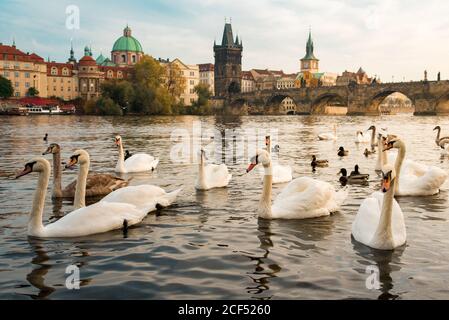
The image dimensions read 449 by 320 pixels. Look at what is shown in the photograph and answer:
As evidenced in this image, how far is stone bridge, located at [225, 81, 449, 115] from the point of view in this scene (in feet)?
286

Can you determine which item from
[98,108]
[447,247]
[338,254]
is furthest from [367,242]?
[98,108]

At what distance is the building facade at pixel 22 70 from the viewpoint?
4068 inches

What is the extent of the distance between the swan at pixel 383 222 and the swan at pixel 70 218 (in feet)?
11.2

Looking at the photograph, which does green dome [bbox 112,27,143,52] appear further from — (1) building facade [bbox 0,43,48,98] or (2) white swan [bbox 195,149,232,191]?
(2) white swan [bbox 195,149,232,191]

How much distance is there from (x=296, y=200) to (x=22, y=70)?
358 ft

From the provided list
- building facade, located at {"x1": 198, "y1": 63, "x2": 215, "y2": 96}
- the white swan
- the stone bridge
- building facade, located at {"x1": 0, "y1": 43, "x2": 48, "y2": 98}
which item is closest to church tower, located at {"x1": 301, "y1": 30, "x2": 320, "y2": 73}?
building facade, located at {"x1": 198, "y1": 63, "x2": 215, "y2": 96}

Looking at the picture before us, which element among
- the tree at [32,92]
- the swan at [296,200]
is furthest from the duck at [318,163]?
the tree at [32,92]

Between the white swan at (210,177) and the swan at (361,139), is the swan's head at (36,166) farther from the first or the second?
the swan at (361,139)

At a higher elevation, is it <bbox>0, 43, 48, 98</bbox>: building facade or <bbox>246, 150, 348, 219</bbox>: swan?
<bbox>0, 43, 48, 98</bbox>: building facade

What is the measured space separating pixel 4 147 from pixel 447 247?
20171mm

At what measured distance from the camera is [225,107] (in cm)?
13675

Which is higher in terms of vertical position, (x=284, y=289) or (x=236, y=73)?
(x=236, y=73)

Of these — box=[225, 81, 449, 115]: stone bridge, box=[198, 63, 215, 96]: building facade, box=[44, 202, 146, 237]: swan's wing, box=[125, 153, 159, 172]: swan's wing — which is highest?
box=[198, 63, 215, 96]: building facade

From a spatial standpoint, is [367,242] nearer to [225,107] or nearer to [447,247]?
[447,247]
